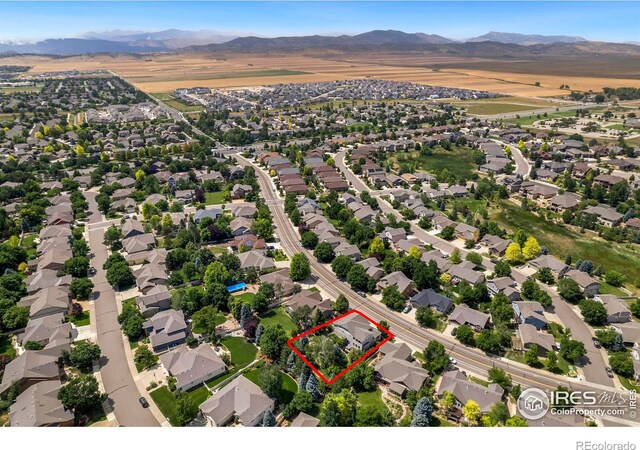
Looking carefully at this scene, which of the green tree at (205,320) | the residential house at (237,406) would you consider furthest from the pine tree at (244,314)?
the residential house at (237,406)

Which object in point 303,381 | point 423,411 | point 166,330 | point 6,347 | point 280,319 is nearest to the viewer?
point 423,411

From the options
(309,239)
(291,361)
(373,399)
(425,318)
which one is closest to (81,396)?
(291,361)

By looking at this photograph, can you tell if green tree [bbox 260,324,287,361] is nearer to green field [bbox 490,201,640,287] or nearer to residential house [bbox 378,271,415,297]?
residential house [bbox 378,271,415,297]

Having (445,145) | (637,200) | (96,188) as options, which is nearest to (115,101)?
(96,188)

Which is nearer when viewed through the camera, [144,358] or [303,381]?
[303,381]

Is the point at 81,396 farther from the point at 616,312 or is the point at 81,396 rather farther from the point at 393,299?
the point at 616,312

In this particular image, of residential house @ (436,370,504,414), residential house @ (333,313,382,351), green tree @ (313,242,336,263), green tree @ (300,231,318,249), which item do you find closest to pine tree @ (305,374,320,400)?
residential house @ (333,313,382,351)
